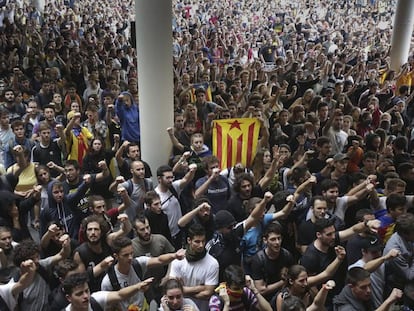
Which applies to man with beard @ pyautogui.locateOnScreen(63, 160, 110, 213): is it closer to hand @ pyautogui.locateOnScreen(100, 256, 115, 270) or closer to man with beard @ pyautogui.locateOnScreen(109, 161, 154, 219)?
man with beard @ pyautogui.locateOnScreen(109, 161, 154, 219)

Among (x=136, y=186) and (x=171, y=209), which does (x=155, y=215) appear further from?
(x=136, y=186)

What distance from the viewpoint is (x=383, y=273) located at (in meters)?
4.57

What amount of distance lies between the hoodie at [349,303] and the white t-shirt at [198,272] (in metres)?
1.03

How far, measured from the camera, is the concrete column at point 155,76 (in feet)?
24.0

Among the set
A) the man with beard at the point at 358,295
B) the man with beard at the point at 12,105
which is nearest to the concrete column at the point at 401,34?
the man with beard at the point at 12,105

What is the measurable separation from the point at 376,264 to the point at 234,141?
3.01 metres

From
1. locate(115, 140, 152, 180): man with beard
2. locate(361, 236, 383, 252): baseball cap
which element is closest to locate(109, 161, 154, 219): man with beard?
Answer: locate(115, 140, 152, 180): man with beard

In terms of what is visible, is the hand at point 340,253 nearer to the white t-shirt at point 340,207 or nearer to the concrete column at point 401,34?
the white t-shirt at point 340,207

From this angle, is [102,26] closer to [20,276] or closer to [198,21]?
[198,21]

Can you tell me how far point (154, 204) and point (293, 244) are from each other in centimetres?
151

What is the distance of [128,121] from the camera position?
27.8ft

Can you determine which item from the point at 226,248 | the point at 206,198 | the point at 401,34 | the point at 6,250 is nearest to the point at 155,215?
the point at 206,198

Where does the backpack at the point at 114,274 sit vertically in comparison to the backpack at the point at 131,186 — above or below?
below

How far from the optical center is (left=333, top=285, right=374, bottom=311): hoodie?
405 cm
